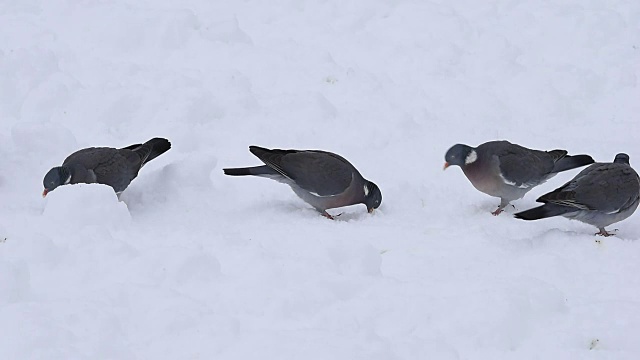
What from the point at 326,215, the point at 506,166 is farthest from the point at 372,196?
the point at 506,166

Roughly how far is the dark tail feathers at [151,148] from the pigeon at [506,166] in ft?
6.85

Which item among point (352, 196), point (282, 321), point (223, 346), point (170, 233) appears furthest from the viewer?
point (352, 196)

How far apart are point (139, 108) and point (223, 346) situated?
370cm

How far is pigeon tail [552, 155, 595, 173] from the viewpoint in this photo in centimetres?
631

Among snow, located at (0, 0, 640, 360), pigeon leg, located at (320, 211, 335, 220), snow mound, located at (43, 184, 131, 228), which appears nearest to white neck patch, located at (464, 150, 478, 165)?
snow, located at (0, 0, 640, 360)

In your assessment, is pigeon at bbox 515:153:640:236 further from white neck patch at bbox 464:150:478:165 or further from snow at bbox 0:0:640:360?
white neck patch at bbox 464:150:478:165

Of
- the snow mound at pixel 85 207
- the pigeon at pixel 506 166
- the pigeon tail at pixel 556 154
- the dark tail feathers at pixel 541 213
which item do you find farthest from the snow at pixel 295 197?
the pigeon tail at pixel 556 154

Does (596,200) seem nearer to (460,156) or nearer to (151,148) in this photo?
(460,156)

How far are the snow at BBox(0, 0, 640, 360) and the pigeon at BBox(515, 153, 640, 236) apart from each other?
163mm

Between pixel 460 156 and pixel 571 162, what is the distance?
0.85m

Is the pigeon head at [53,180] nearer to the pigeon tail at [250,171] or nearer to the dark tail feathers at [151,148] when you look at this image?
the dark tail feathers at [151,148]

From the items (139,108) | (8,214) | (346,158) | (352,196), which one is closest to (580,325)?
(352,196)

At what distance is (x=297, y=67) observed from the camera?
314 inches

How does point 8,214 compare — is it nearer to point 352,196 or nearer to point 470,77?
point 352,196
